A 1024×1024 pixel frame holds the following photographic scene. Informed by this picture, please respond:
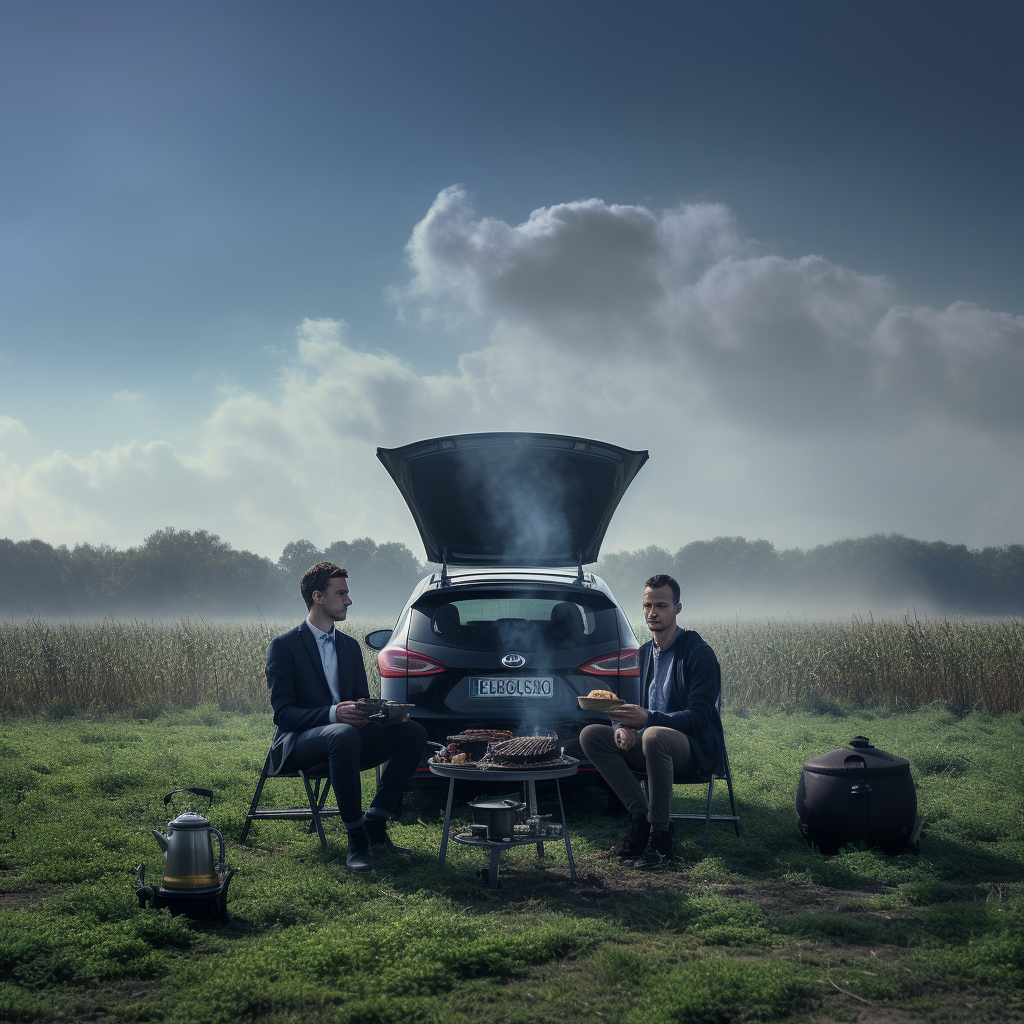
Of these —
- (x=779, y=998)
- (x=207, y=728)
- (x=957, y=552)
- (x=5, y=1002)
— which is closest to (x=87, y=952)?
(x=5, y=1002)

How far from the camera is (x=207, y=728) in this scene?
1058 centimetres

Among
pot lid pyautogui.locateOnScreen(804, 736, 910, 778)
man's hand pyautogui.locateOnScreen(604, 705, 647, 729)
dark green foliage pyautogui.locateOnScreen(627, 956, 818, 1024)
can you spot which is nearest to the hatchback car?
man's hand pyautogui.locateOnScreen(604, 705, 647, 729)

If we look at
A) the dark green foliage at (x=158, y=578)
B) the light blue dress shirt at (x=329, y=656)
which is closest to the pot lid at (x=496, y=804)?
the light blue dress shirt at (x=329, y=656)

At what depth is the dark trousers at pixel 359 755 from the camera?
15.2ft

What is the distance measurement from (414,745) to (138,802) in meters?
2.53

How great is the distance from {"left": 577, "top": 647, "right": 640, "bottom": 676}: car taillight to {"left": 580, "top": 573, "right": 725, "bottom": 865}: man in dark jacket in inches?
3.0

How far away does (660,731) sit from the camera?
4.81 metres

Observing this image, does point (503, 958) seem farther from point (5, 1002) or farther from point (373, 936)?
point (5, 1002)

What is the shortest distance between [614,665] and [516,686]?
2.12 feet

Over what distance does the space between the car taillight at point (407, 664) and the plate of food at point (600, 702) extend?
3.55ft

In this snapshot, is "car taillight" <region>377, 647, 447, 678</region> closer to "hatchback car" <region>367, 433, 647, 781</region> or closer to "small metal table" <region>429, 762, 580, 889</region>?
"hatchback car" <region>367, 433, 647, 781</region>

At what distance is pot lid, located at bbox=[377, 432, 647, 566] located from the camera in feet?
19.0

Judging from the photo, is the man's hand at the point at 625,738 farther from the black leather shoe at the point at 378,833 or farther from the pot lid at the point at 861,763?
the black leather shoe at the point at 378,833

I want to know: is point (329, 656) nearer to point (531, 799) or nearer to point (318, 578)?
point (318, 578)
